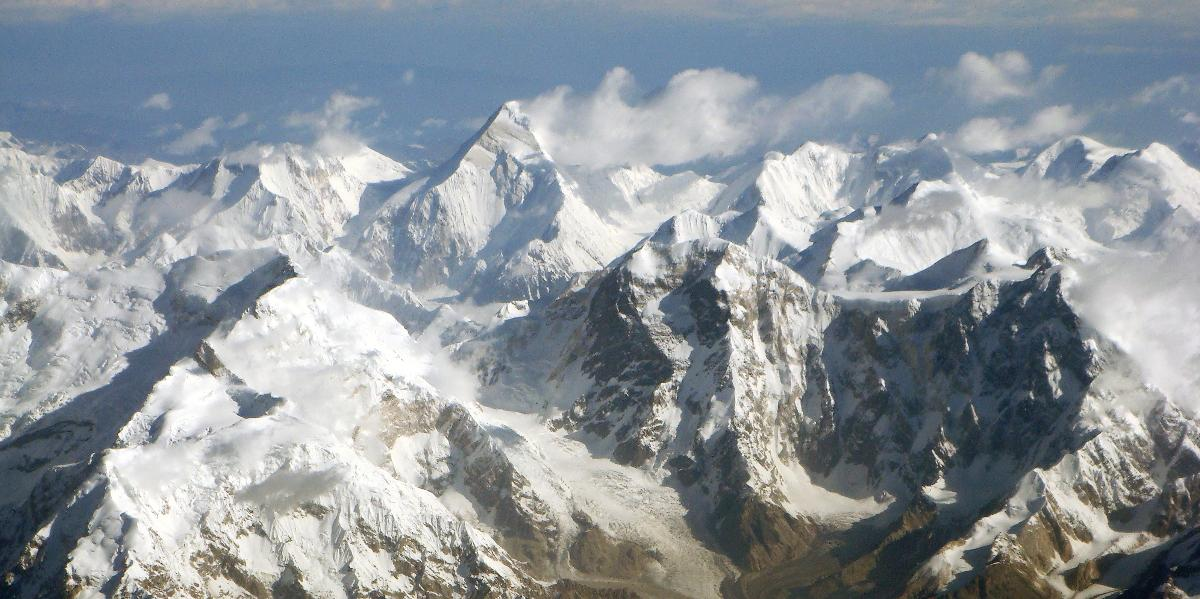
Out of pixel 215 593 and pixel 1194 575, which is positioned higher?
pixel 1194 575

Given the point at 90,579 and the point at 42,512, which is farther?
the point at 42,512

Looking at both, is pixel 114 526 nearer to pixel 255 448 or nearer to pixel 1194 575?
pixel 255 448

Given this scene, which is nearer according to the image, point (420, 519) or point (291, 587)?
point (291, 587)

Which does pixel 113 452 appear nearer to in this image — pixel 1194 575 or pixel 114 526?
pixel 114 526

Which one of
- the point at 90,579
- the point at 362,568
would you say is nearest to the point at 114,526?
the point at 90,579

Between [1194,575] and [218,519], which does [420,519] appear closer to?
[218,519]

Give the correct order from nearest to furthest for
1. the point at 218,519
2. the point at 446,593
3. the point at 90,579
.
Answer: the point at 90,579, the point at 218,519, the point at 446,593

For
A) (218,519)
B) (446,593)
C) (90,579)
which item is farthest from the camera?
(446,593)

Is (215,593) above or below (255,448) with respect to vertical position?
below

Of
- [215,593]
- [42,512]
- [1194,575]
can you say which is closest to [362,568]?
[215,593]
